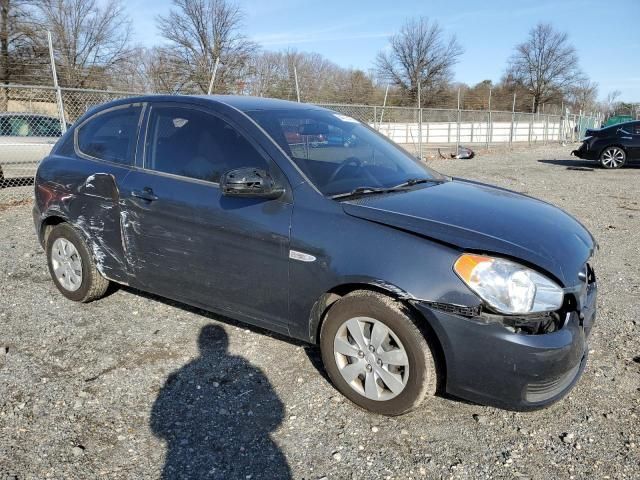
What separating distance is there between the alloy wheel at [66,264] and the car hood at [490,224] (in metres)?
2.60

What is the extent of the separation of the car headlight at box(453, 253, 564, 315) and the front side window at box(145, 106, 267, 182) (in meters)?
1.38

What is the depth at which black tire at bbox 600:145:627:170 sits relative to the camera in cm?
1575

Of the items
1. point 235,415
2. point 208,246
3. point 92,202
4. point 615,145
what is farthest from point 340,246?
point 615,145

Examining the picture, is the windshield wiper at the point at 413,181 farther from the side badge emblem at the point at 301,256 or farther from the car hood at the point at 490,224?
the side badge emblem at the point at 301,256

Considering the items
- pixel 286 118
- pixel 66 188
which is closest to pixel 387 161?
pixel 286 118

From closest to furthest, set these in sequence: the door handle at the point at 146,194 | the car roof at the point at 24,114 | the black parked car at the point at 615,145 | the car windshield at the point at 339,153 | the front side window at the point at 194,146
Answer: the car windshield at the point at 339,153 < the front side window at the point at 194,146 < the door handle at the point at 146,194 < the car roof at the point at 24,114 < the black parked car at the point at 615,145

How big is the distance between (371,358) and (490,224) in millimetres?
958

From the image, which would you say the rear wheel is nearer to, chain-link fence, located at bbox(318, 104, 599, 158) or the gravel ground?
chain-link fence, located at bbox(318, 104, 599, 158)

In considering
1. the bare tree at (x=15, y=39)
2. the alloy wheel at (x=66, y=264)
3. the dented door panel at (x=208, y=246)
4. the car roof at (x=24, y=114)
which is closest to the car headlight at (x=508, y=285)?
the dented door panel at (x=208, y=246)

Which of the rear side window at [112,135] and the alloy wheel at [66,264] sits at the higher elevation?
the rear side window at [112,135]

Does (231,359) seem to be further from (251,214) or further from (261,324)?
(251,214)

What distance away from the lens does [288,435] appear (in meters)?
2.70

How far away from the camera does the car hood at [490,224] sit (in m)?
2.58

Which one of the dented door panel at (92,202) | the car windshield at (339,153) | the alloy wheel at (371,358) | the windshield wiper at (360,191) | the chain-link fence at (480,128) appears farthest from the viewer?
the chain-link fence at (480,128)
